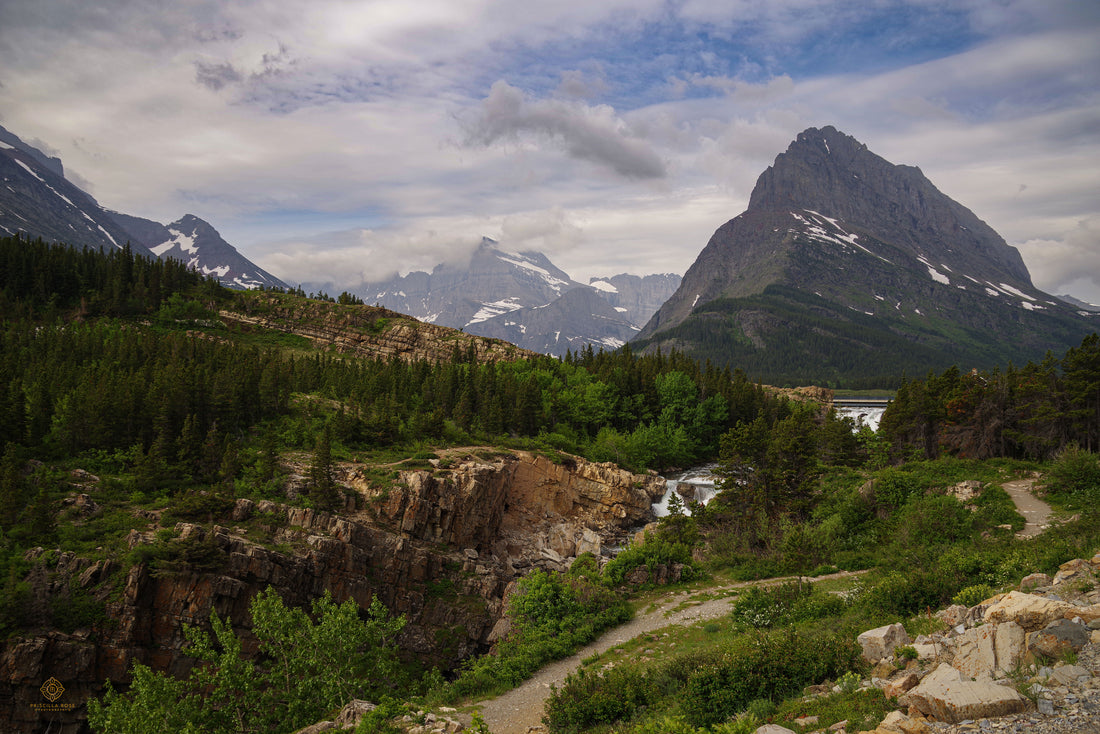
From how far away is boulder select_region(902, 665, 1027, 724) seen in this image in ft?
33.3

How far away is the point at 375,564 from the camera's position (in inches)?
1500

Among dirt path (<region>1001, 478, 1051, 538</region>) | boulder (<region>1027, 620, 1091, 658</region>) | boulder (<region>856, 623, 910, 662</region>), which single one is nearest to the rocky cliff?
dirt path (<region>1001, 478, 1051, 538</region>)

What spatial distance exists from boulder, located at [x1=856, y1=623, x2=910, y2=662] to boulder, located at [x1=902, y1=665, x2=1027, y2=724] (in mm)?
4860

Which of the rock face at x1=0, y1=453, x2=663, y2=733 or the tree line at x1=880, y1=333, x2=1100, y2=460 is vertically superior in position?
the tree line at x1=880, y1=333, x2=1100, y2=460

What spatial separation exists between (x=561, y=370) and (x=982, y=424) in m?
55.5

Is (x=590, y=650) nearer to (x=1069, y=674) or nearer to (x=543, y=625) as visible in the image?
(x=543, y=625)

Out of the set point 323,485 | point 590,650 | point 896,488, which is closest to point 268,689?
point 590,650

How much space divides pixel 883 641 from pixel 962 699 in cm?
617

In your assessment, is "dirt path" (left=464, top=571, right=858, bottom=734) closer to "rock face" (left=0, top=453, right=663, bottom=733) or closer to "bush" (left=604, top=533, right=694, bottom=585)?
"bush" (left=604, top=533, right=694, bottom=585)

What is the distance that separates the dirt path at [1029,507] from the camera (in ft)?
96.3

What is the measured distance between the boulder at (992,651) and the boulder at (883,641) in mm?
2900

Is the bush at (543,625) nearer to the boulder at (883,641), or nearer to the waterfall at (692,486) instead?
the boulder at (883,641)

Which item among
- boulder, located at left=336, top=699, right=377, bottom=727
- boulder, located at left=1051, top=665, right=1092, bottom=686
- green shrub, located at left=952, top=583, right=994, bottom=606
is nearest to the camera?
boulder, located at left=1051, top=665, right=1092, bottom=686

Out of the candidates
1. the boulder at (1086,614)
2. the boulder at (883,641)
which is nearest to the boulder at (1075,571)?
the boulder at (883,641)
